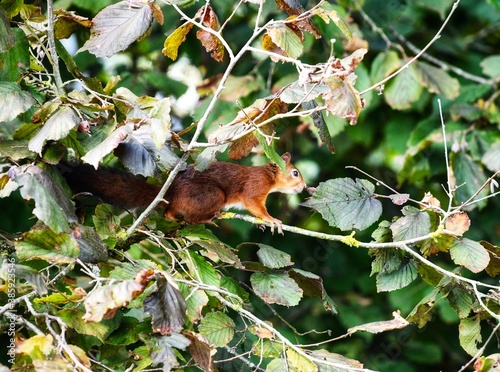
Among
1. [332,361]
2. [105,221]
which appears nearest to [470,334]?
[332,361]

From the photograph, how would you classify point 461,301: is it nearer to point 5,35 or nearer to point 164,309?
point 164,309

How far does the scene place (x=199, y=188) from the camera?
369 centimetres

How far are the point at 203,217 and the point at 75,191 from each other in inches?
32.7

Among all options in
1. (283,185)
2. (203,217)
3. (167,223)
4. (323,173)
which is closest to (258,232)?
Answer: (323,173)

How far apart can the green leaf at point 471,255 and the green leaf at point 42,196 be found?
1.29 metres

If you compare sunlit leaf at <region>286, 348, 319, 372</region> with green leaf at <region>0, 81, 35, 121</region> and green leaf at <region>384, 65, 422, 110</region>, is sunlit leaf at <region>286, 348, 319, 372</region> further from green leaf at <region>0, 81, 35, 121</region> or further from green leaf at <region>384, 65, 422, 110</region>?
green leaf at <region>384, 65, 422, 110</region>

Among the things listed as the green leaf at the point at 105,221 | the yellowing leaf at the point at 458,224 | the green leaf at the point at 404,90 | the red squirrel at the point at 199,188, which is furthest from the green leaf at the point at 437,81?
the green leaf at the point at 105,221

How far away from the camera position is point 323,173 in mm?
6781

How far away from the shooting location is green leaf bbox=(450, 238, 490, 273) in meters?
2.62

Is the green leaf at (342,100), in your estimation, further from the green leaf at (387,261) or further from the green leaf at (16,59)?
the green leaf at (16,59)

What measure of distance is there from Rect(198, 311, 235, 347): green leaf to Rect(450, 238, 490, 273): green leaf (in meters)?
0.79

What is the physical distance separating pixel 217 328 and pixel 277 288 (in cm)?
28

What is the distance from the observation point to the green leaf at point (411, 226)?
271 cm

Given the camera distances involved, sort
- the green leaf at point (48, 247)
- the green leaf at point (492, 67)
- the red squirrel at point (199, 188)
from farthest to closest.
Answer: the green leaf at point (492, 67)
the red squirrel at point (199, 188)
the green leaf at point (48, 247)
